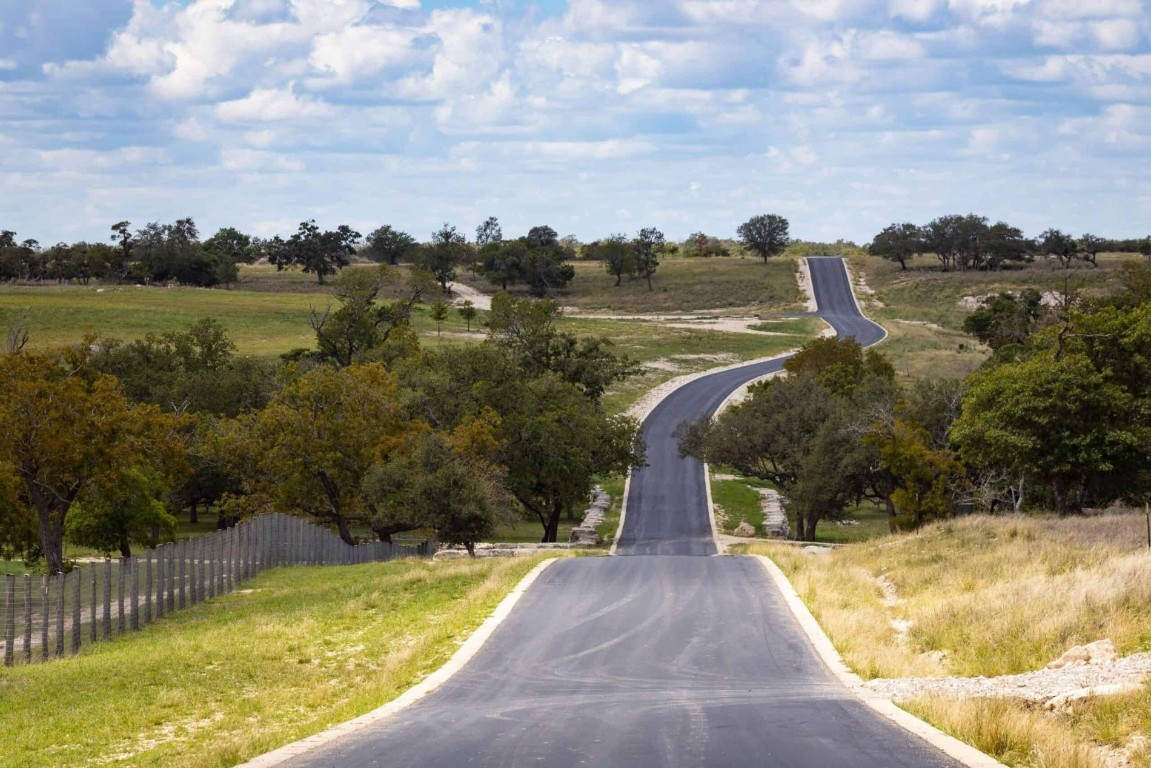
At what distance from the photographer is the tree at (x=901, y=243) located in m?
184

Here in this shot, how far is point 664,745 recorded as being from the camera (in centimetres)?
1172

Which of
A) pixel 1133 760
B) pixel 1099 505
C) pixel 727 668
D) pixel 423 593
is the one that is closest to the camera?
pixel 1133 760

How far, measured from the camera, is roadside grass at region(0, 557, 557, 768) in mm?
13703

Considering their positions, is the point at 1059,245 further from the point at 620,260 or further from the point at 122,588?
the point at 122,588

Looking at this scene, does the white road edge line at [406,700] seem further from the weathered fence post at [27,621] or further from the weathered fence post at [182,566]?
the weathered fence post at [182,566]

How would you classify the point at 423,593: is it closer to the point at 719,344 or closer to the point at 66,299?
the point at 719,344

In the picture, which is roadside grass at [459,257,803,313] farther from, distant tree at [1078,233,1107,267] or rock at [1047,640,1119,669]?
rock at [1047,640,1119,669]

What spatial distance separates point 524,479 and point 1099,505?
2438 cm

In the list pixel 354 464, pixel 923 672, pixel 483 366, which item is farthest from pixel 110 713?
pixel 483 366

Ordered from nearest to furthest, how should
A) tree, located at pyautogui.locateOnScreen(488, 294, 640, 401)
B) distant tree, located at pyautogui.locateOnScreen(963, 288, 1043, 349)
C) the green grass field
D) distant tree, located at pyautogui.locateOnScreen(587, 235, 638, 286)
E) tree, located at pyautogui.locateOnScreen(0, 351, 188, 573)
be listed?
tree, located at pyautogui.locateOnScreen(0, 351, 188, 573), tree, located at pyautogui.locateOnScreen(488, 294, 640, 401), distant tree, located at pyautogui.locateOnScreen(963, 288, 1043, 349), the green grass field, distant tree, located at pyautogui.locateOnScreen(587, 235, 638, 286)

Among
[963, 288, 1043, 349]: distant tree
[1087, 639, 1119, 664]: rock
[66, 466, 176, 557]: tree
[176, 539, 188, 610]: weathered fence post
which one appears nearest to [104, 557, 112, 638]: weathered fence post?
[176, 539, 188, 610]: weathered fence post

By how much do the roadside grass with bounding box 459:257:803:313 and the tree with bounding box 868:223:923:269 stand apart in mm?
13803

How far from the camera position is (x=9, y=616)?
843 inches

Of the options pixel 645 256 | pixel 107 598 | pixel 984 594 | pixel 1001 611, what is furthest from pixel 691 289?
pixel 1001 611
